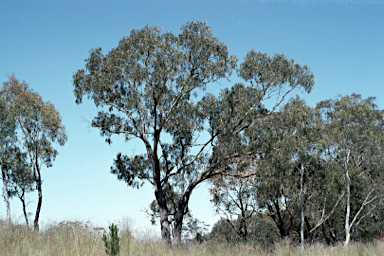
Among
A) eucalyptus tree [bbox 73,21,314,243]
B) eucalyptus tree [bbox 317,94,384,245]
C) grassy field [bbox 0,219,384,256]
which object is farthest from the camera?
eucalyptus tree [bbox 317,94,384,245]

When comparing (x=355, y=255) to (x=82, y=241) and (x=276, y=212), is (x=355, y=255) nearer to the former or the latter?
(x=82, y=241)

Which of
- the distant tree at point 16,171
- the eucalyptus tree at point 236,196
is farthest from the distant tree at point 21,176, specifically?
the eucalyptus tree at point 236,196

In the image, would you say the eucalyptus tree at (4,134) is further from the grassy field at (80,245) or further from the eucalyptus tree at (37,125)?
the grassy field at (80,245)

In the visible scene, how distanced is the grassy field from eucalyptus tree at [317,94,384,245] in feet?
43.2

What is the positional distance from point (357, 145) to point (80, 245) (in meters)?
21.3

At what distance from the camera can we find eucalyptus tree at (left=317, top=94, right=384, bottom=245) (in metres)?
22.4

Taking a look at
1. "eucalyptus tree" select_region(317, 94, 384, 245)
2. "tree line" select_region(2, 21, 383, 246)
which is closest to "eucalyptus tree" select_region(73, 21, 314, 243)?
"tree line" select_region(2, 21, 383, 246)

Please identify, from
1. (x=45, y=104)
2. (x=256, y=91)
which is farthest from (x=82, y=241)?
(x=45, y=104)

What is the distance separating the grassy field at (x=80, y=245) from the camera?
7.57 m

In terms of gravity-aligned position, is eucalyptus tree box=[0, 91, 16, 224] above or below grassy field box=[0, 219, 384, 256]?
above

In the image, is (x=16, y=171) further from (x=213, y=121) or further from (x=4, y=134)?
(x=213, y=121)

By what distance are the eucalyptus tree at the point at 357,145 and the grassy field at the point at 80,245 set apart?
13.2 meters

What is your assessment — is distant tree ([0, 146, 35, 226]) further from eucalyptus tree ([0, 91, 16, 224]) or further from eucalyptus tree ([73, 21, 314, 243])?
eucalyptus tree ([73, 21, 314, 243])

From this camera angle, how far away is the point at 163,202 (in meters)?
16.5
